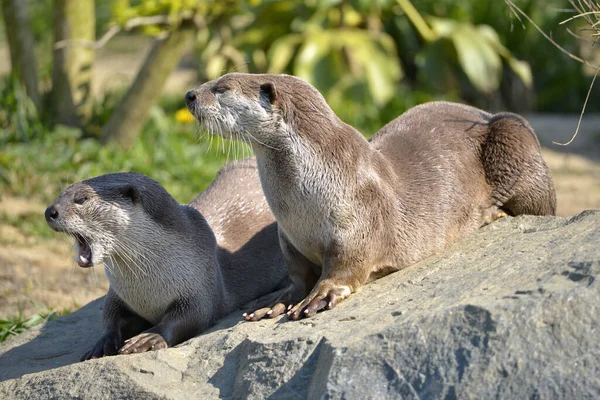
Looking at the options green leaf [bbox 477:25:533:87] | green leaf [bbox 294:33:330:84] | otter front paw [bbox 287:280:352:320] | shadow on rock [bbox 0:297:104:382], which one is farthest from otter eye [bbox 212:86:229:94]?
green leaf [bbox 477:25:533:87]

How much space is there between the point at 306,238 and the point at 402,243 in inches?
18.2

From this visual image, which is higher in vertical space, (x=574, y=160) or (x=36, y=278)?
(x=36, y=278)

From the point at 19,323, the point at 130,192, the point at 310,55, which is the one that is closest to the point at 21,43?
the point at 310,55

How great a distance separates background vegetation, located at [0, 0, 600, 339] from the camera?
271 inches

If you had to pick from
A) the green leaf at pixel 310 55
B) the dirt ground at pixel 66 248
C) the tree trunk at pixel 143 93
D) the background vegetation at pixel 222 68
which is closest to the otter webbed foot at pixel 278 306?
the dirt ground at pixel 66 248

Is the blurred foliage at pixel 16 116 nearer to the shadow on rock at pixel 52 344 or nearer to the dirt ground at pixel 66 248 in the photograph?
the dirt ground at pixel 66 248

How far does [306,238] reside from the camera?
3521 mm

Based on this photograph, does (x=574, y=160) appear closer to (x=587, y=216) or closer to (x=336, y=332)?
(x=587, y=216)

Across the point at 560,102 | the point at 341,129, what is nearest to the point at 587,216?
the point at 341,129

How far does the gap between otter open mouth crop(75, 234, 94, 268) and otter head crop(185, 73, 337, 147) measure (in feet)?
2.31

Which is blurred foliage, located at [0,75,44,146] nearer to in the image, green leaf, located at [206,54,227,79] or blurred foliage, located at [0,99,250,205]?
blurred foliage, located at [0,99,250,205]

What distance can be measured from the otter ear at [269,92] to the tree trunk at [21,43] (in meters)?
4.46

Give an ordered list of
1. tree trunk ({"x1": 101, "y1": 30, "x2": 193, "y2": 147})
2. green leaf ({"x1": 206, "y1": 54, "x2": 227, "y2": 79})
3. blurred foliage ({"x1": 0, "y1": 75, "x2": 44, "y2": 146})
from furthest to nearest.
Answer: green leaf ({"x1": 206, "y1": 54, "x2": 227, "y2": 79}) → tree trunk ({"x1": 101, "y1": 30, "x2": 193, "y2": 147}) → blurred foliage ({"x1": 0, "y1": 75, "x2": 44, "y2": 146})

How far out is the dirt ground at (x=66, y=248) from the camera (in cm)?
507
